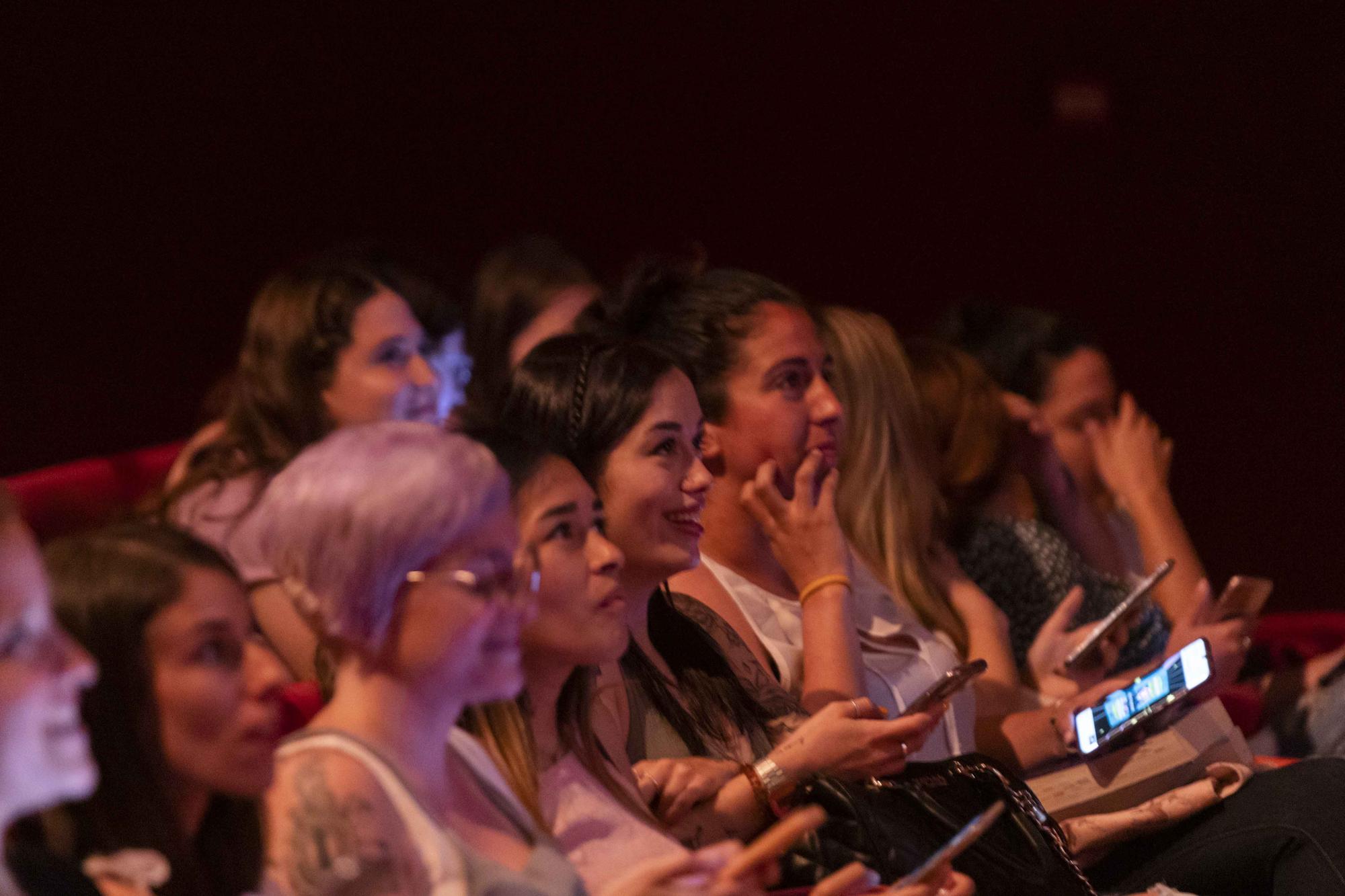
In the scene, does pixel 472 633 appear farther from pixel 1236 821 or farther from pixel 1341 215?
pixel 1341 215

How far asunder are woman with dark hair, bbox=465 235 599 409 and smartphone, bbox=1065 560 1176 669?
1.50 m

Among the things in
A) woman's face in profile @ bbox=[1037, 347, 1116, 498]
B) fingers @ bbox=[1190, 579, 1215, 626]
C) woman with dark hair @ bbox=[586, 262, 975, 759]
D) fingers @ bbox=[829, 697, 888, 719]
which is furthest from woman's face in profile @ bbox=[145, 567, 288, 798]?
woman's face in profile @ bbox=[1037, 347, 1116, 498]

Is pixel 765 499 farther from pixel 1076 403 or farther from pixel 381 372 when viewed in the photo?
pixel 1076 403

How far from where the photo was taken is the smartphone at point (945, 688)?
193 cm

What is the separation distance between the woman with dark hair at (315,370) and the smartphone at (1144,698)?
133cm

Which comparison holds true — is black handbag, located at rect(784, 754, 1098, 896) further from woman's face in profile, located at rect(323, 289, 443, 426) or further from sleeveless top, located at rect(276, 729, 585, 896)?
woman's face in profile, located at rect(323, 289, 443, 426)

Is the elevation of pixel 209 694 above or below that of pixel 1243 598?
above

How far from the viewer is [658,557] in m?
1.85

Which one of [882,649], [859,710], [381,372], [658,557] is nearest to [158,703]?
[658,557]

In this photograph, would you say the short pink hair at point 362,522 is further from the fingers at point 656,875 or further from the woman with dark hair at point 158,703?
the fingers at point 656,875

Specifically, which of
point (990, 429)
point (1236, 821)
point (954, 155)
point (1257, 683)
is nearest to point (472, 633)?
point (1236, 821)

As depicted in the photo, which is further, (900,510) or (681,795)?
(900,510)

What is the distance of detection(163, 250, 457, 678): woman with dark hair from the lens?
2.81 metres

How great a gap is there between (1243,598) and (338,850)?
6.45 feet
